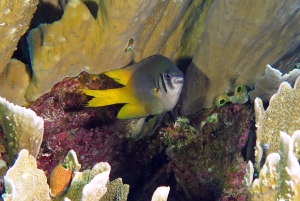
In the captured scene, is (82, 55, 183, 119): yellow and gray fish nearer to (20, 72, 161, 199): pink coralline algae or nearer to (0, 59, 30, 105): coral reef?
(20, 72, 161, 199): pink coralline algae

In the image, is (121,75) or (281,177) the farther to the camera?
(121,75)

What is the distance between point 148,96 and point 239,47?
0.97 metres

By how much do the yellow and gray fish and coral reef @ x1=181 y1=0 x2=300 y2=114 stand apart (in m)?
0.58

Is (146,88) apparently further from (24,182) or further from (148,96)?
(24,182)

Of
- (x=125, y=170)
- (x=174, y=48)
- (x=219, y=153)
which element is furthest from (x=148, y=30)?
(x=125, y=170)

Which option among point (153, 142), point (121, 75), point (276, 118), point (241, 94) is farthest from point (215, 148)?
point (121, 75)

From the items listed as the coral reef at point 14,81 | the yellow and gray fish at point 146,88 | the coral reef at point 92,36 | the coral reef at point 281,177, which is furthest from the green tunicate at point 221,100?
the coral reef at point 14,81

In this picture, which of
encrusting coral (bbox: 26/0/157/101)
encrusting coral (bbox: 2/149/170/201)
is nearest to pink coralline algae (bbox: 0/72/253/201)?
encrusting coral (bbox: 26/0/157/101)

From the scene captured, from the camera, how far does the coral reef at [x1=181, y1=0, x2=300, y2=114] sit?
2451 mm

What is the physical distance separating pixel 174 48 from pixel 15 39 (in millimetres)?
1609

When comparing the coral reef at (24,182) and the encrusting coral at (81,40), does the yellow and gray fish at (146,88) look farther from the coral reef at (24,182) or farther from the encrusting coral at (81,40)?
the coral reef at (24,182)

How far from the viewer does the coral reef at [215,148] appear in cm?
298

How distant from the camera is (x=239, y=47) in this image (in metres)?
2.69

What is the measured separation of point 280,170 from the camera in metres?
1.54
